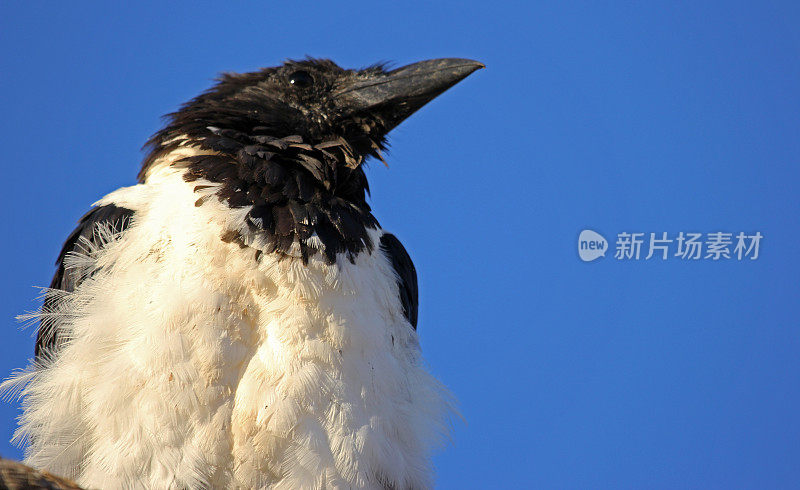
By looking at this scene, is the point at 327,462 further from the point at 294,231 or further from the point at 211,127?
the point at 211,127

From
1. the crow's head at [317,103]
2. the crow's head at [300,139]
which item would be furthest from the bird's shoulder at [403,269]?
the crow's head at [317,103]

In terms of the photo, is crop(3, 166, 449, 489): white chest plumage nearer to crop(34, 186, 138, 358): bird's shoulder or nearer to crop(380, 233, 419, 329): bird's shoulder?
crop(34, 186, 138, 358): bird's shoulder

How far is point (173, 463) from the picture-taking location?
3.40 metres

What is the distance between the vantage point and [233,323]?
3.50m

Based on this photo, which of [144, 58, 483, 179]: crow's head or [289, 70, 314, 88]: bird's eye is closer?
[144, 58, 483, 179]: crow's head

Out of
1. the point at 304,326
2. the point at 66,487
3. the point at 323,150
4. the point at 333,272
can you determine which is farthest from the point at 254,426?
the point at 323,150

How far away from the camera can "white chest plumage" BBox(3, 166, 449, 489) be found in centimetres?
342

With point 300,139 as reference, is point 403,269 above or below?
below

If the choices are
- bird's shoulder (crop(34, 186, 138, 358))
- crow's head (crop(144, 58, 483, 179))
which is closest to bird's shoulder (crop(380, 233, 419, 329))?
crow's head (crop(144, 58, 483, 179))

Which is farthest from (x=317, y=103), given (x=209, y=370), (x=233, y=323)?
(x=209, y=370)

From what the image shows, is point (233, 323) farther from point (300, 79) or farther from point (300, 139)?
point (300, 79)

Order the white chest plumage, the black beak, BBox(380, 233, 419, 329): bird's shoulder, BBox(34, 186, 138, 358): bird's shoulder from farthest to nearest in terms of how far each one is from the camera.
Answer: BBox(380, 233, 419, 329): bird's shoulder → the black beak → BBox(34, 186, 138, 358): bird's shoulder → the white chest plumage

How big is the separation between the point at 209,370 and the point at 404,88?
5.24ft

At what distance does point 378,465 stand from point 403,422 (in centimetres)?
27
